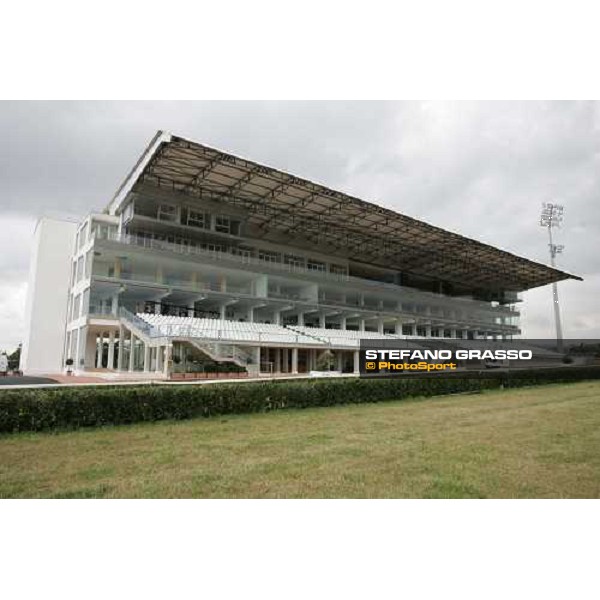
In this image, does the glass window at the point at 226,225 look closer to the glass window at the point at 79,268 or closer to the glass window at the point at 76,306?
the glass window at the point at 79,268

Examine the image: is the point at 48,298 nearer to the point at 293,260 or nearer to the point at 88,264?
the point at 88,264

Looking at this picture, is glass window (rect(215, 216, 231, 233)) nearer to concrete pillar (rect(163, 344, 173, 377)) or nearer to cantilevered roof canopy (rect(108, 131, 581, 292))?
cantilevered roof canopy (rect(108, 131, 581, 292))

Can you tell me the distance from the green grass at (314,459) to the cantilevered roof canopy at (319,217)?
1772 cm

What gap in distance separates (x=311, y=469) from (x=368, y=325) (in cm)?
3702

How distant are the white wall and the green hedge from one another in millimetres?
24941

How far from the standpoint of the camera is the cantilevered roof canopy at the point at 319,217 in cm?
2711

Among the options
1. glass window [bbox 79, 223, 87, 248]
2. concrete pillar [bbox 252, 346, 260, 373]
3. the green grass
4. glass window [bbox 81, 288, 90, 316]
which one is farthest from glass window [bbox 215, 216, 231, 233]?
the green grass

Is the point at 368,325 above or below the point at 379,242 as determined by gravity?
below

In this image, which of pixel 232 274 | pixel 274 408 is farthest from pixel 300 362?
pixel 274 408

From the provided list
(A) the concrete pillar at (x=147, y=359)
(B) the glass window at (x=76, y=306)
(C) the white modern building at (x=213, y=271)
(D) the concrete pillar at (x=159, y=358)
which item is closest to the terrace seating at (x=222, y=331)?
(C) the white modern building at (x=213, y=271)

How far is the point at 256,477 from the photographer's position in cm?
599

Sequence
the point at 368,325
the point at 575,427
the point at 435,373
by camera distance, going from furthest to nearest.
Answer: the point at 368,325
the point at 435,373
the point at 575,427
